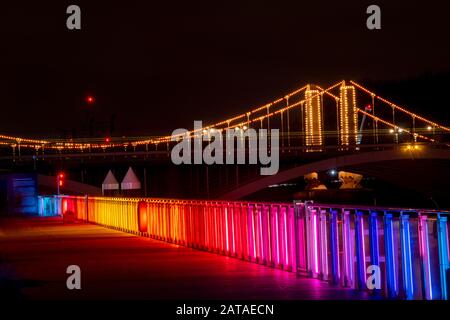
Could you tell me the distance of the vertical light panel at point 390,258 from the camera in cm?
1113

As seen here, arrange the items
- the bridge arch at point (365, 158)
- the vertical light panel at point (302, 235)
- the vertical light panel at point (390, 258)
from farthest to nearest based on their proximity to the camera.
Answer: the bridge arch at point (365, 158)
the vertical light panel at point (302, 235)
the vertical light panel at point (390, 258)

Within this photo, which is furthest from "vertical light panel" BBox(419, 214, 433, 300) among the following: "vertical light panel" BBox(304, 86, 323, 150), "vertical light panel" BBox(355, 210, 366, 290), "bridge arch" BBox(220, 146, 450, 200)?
"vertical light panel" BBox(304, 86, 323, 150)

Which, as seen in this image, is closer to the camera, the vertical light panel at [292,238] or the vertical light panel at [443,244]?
the vertical light panel at [443,244]

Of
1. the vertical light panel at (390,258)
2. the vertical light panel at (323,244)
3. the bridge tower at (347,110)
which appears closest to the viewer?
the vertical light panel at (390,258)

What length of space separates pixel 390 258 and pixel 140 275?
4509 mm

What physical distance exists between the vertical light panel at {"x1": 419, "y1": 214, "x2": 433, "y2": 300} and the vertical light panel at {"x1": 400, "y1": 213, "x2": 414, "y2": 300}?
13.5 inches

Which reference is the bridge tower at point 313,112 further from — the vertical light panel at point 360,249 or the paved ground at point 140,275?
the vertical light panel at point 360,249

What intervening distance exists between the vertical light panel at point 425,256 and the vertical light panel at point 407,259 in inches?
13.5

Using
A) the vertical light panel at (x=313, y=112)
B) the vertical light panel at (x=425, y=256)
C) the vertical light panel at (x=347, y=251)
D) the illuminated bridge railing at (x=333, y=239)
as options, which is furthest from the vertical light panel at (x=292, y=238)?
the vertical light panel at (x=313, y=112)

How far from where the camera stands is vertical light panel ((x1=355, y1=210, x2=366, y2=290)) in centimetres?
1191

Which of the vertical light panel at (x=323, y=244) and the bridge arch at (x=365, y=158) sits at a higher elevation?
the bridge arch at (x=365, y=158)

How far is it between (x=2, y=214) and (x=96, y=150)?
2135 centimetres

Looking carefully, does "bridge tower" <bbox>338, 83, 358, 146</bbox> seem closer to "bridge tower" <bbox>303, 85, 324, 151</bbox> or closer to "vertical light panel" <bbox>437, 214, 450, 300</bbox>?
"bridge tower" <bbox>303, 85, 324, 151</bbox>

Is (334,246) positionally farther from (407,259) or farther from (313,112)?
(313,112)
